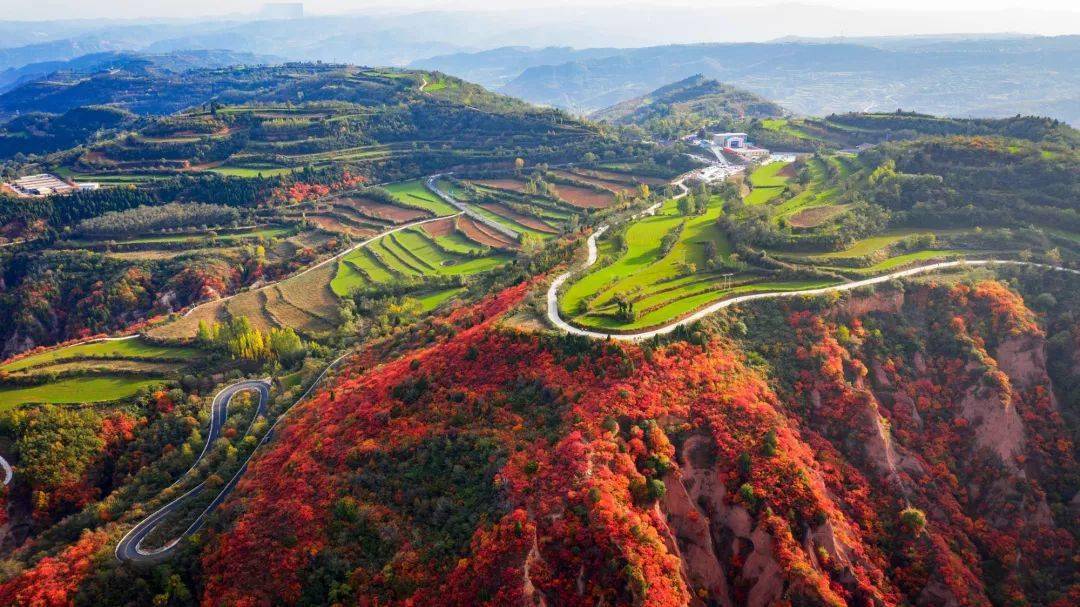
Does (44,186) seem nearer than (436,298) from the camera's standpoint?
No

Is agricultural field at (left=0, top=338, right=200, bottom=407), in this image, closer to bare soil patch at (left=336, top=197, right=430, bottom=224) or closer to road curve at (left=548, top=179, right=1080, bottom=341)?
road curve at (left=548, top=179, right=1080, bottom=341)

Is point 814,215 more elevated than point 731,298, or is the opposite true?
point 814,215

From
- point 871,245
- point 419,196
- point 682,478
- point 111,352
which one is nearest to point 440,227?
point 419,196

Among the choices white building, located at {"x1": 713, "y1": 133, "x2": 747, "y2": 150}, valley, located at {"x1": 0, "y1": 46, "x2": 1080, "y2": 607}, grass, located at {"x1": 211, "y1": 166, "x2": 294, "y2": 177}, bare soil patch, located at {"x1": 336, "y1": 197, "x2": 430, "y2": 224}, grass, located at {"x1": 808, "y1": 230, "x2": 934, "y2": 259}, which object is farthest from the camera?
white building, located at {"x1": 713, "y1": 133, "x2": 747, "y2": 150}

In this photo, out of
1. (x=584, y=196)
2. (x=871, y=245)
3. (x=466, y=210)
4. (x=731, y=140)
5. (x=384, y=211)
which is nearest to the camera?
(x=871, y=245)

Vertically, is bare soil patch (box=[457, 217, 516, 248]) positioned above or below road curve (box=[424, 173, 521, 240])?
below

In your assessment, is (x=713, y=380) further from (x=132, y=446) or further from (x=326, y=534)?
(x=132, y=446)

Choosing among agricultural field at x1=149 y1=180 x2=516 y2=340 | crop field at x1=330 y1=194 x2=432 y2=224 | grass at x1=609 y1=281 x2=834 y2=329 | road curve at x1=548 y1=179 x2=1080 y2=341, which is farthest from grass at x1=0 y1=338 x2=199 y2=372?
grass at x1=609 y1=281 x2=834 y2=329

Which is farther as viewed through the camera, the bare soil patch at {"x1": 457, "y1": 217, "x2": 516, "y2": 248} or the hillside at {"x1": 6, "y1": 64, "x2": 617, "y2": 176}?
the hillside at {"x1": 6, "y1": 64, "x2": 617, "y2": 176}

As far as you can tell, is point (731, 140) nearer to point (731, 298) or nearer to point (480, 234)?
point (480, 234)

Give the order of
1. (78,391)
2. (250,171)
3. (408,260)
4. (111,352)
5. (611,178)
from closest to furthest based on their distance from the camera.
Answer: (78,391) → (111,352) → (408,260) → (611,178) → (250,171)
